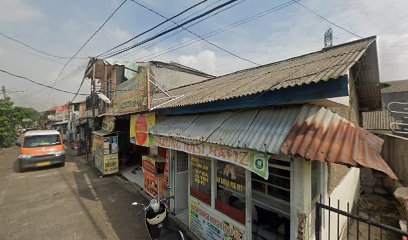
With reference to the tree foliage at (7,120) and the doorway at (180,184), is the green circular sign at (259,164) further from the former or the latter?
the tree foliage at (7,120)

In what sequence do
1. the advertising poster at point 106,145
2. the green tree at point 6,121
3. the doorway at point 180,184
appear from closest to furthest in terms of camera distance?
the doorway at point 180,184 → the advertising poster at point 106,145 → the green tree at point 6,121

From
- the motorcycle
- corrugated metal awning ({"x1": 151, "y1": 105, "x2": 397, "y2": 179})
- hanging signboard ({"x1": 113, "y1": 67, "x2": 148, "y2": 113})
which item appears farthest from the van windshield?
corrugated metal awning ({"x1": 151, "y1": 105, "x2": 397, "y2": 179})

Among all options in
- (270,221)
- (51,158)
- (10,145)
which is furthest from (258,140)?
(10,145)

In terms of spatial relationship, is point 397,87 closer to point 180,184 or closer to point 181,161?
point 181,161

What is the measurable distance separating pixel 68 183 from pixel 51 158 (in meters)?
3.89

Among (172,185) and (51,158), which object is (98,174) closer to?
(51,158)

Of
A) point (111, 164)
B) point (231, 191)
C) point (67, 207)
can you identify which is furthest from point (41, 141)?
point (231, 191)

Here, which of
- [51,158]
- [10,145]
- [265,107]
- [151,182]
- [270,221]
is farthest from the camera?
[10,145]

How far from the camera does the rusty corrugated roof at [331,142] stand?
2.49 metres

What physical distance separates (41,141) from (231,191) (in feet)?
46.5

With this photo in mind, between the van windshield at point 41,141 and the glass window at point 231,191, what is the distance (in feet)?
44.6

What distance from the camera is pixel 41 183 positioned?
10.2 metres

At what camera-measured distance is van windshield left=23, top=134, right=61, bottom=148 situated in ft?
40.8

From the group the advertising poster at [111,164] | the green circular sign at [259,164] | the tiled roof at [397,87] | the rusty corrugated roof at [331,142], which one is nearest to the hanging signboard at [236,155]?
the green circular sign at [259,164]
